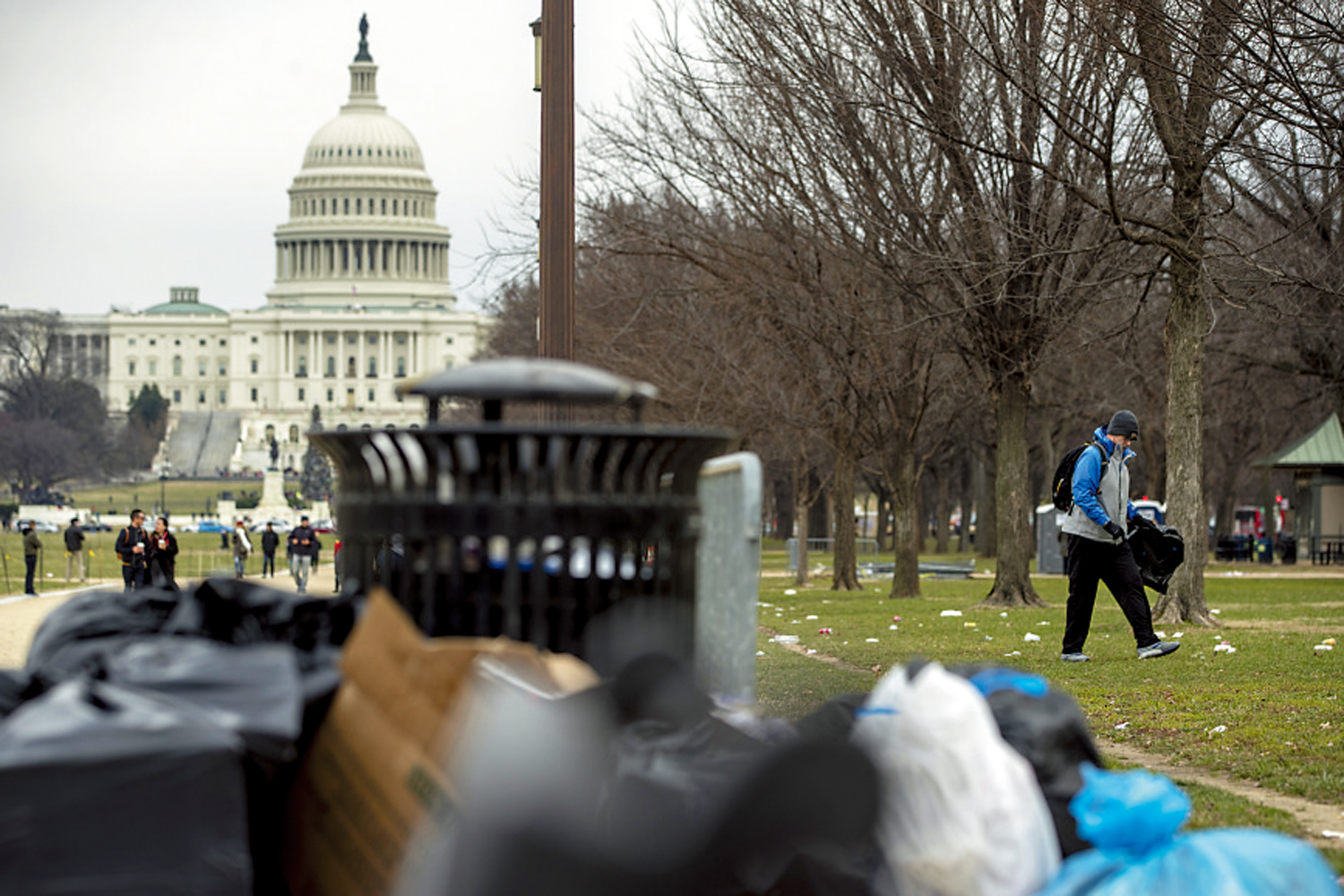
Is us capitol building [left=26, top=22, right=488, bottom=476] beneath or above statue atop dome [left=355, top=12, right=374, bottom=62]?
beneath

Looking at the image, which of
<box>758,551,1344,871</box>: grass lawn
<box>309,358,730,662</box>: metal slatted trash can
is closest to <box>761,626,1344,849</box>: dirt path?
<box>758,551,1344,871</box>: grass lawn

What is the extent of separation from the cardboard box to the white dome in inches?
7067

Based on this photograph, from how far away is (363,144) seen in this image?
7160 inches

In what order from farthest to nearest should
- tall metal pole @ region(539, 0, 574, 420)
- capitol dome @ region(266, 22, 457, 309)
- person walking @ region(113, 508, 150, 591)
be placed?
capitol dome @ region(266, 22, 457, 309), person walking @ region(113, 508, 150, 591), tall metal pole @ region(539, 0, 574, 420)

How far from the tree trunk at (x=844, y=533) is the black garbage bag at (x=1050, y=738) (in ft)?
80.2

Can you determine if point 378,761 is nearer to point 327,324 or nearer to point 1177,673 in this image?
point 1177,673


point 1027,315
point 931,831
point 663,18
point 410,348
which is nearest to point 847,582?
point 1027,315

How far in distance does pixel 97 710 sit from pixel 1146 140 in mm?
16682

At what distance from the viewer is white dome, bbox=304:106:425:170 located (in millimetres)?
179500

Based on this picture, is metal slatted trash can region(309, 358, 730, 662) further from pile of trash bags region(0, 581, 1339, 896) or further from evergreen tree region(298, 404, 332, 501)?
evergreen tree region(298, 404, 332, 501)

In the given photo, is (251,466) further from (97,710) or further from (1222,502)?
(97,710)

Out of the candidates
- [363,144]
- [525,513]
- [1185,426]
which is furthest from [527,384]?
[363,144]

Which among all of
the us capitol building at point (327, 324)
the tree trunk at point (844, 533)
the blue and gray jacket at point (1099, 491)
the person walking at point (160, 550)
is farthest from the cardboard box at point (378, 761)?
the us capitol building at point (327, 324)

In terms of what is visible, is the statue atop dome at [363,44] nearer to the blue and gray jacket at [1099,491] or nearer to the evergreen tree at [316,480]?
the evergreen tree at [316,480]
